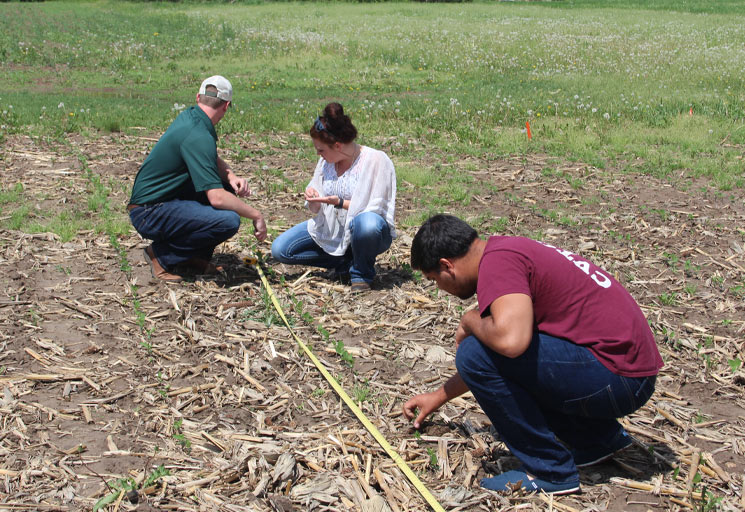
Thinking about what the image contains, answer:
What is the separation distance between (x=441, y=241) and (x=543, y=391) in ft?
2.85

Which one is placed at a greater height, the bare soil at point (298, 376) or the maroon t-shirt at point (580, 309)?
the maroon t-shirt at point (580, 309)

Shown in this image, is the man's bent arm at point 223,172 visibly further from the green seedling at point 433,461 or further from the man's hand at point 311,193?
the green seedling at point 433,461

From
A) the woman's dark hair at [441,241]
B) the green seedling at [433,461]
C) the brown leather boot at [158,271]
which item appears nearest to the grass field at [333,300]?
the green seedling at [433,461]

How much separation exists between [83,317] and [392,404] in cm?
253

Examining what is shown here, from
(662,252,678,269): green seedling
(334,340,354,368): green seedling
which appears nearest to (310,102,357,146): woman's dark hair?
(334,340,354,368): green seedling

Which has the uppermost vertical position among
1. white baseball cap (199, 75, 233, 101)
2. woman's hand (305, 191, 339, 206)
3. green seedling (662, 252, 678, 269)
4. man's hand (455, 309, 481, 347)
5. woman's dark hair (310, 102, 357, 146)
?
white baseball cap (199, 75, 233, 101)

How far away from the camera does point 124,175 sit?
879cm

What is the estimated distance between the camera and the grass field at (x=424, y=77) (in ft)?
35.3

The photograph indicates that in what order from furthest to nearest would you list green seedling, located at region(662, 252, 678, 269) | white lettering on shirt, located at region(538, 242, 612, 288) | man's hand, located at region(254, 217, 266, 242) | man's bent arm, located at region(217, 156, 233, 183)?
1. green seedling, located at region(662, 252, 678, 269)
2. man's bent arm, located at region(217, 156, 233, 183)
3. man's hand, located at region(254, 217, 266, 242)
4. white lettering on shirt, located at region(538, 242, 612, 288)

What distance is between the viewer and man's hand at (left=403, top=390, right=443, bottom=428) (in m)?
3.89

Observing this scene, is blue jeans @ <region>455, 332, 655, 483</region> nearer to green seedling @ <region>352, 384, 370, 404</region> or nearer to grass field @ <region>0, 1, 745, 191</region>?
green seedling @ <region>352, 384, 370, 404</region>

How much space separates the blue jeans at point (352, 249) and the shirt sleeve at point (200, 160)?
2.79 ft

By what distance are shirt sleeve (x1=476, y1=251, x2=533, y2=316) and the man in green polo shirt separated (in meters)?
2.91

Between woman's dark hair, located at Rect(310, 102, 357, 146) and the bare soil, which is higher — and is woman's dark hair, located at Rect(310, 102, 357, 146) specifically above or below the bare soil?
above
